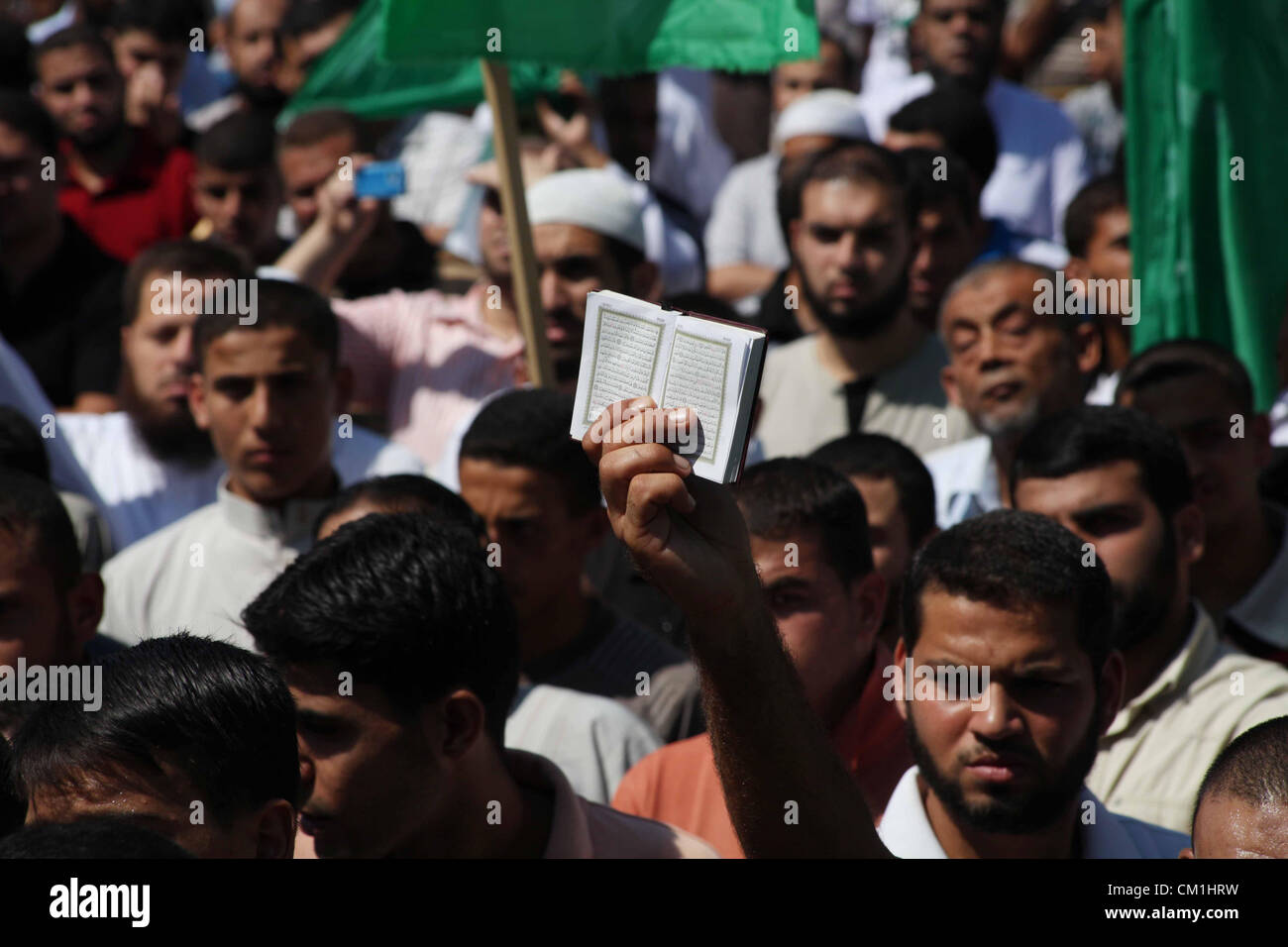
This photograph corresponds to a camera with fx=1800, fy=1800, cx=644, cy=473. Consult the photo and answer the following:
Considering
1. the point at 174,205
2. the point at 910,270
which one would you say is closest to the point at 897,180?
the point at 910,270

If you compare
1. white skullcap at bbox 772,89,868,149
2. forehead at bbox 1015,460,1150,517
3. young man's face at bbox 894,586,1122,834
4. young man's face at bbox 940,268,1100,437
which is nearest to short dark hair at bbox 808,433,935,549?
forehead at bbox 1015,460,1150,517

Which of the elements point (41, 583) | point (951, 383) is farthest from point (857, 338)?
point (41, 583)

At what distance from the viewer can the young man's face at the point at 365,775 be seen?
3043 mm

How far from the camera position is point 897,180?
5.90 metres

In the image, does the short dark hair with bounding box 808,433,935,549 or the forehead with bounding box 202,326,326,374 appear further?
the forehead with bounding box 202,326,326,374

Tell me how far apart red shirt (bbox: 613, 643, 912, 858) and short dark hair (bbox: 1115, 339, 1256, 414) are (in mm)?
1498

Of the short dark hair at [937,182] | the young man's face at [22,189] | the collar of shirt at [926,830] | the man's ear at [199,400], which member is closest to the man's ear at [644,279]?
the short dark hair at [937,182]

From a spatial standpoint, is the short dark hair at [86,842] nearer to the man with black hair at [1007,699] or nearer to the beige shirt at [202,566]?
the man with black hair at [1007,699]

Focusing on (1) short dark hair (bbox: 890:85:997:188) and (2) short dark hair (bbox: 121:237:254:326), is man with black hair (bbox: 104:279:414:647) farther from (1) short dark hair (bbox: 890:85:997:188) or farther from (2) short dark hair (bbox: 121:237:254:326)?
(1) short dark hair (bbox: 890:85:997:188)

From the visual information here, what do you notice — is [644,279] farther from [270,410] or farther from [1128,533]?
[1128,533]

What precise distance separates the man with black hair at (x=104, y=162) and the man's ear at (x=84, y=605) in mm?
3773

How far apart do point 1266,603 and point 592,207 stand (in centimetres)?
255

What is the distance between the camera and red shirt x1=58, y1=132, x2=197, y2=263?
7586 millimetres
